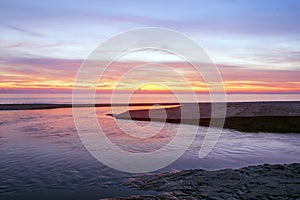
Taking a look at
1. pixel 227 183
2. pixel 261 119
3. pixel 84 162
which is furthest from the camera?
pixel 261 119

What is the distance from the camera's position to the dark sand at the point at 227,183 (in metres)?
7.59

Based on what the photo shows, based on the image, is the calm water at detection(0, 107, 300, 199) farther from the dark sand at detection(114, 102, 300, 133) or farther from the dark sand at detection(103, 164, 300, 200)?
the dark sand at detection(114, 102, 300, 133)

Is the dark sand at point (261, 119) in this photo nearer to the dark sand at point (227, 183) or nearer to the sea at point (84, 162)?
the sea at point (84, 162)

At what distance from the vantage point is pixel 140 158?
495 inches

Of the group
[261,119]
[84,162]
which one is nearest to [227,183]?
[84,162]

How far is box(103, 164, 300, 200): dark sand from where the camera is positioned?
7.59 metres

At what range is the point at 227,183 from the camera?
852 centimetres

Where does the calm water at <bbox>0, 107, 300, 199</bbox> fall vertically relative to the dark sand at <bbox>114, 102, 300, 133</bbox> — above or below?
below

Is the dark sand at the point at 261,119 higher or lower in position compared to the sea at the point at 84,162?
higher

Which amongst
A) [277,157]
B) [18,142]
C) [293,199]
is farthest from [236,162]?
[18,142]

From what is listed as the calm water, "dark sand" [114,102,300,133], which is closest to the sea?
the calm water

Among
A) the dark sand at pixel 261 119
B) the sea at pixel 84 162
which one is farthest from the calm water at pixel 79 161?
the dark sand at pixel 261 119

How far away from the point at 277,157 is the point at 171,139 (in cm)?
716

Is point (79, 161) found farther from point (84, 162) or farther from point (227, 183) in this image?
point (227, 183)
